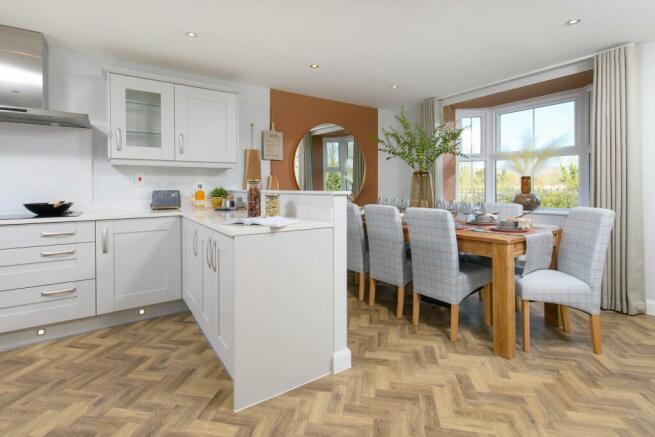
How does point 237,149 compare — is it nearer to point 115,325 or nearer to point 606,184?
point 115,325

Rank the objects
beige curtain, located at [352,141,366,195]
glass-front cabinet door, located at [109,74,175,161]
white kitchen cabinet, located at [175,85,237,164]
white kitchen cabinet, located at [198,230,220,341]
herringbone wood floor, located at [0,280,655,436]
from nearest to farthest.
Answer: herringbone wood floor, located at [0,280,655,436]
white kitchen cabinet, located at [198,230,220,341]
glass-front cabinet door, located at [109,74,175,161]
white kitchen cabinet, located at [175,85,237,164]
beige curtain, located at [352,141,366,195]

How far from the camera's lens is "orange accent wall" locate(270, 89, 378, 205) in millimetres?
4137

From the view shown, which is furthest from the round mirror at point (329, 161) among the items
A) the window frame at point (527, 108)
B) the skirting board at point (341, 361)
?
the skirting board at point (341, 361)

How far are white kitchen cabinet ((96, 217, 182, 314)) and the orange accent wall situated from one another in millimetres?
1612

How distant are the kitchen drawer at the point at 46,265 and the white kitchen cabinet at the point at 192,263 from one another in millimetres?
615

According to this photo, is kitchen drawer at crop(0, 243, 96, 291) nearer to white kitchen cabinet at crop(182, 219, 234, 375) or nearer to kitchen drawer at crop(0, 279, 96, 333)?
kitchen drawer at crop(0, 279, 96, 333)

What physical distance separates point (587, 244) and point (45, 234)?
3.48 metres

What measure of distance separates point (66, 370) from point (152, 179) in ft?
5.84

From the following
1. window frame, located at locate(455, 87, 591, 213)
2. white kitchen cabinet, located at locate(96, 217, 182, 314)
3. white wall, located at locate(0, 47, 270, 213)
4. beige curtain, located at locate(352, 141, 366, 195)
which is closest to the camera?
white kitchen cabinet, located at locate(96, 217, 182, 314)

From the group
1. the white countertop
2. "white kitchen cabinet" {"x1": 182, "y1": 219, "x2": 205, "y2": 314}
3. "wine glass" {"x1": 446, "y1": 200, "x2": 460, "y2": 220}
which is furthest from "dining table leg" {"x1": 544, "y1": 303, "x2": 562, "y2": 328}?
"white kitchen cabinet" {"x1": 182, "y1": 219, "x2": 205, "y2": 314}

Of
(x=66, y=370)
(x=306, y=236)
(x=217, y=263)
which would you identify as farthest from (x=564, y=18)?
(x=66, y=370)

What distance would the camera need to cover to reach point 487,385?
6.09ft

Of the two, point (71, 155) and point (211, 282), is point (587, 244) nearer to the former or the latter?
point (211, 282)

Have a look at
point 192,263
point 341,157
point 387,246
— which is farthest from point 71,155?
point 341,157
